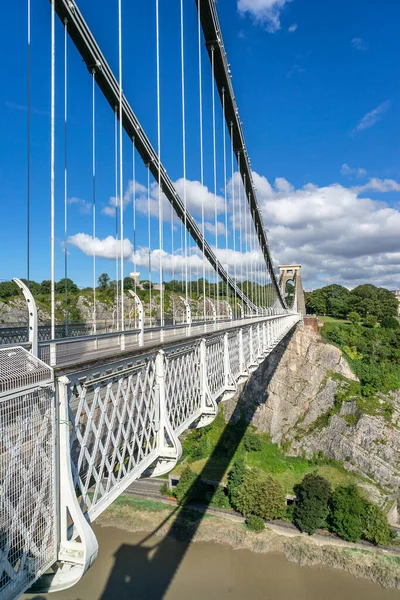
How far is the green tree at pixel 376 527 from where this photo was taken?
65.6 feet

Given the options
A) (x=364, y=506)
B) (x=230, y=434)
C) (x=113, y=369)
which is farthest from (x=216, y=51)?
(x=230, y=434)

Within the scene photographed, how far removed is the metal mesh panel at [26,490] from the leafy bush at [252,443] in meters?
29.2

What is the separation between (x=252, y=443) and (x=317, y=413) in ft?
21.1

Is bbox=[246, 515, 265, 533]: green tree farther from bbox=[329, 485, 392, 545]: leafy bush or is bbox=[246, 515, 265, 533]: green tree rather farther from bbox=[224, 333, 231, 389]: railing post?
bbox=[224, 333, 231, 389]: railing post

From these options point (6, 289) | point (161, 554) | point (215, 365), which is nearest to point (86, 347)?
point (215, 365)

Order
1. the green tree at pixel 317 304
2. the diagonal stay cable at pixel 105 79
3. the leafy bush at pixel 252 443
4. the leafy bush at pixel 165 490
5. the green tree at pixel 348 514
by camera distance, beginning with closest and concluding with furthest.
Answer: the diagonal stay cable at pixel 105 79, the green tree at pixel 348 514, the leafy bush at pixel 165 490, the leafy bush at pixel 252 443, the green tree at pixel 317 304

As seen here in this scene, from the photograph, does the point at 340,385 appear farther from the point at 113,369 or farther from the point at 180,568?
the point at 113,369

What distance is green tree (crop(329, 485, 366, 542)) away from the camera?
20328 mm

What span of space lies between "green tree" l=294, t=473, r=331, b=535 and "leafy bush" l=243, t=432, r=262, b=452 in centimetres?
721

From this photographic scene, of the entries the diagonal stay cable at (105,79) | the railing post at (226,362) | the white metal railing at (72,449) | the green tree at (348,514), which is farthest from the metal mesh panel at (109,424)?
the green tree at (348,514)

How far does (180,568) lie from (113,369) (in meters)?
20.3

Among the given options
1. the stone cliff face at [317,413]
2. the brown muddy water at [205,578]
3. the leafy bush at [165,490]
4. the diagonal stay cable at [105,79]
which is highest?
the diagonal stay cable at [105,79]

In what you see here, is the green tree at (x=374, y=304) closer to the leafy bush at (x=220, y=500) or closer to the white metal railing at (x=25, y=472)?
A: the leafy bush at (x=220, y=500)

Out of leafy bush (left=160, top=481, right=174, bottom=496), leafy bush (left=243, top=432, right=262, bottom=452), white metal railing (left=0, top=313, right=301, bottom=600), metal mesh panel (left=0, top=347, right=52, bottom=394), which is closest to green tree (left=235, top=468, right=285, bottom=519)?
leafy bush (left=160, top=481, right=174, bottom=496)
